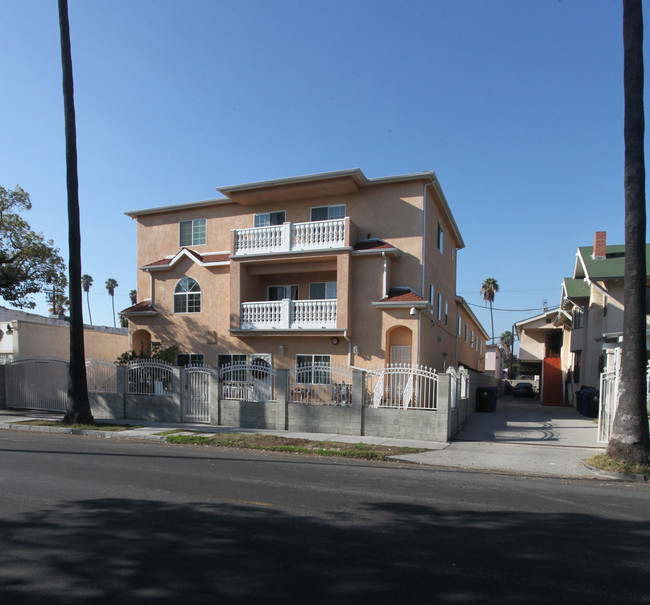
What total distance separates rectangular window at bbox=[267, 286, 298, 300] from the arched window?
3.17m

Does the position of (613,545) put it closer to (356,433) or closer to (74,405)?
(356,433)

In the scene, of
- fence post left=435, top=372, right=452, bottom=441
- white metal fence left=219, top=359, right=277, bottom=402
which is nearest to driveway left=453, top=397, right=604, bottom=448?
fence post left=435, top=372, right=452, bottom=441

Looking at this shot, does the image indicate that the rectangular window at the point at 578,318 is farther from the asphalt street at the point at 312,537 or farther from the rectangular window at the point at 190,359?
the asphalt street at the point at 312,537

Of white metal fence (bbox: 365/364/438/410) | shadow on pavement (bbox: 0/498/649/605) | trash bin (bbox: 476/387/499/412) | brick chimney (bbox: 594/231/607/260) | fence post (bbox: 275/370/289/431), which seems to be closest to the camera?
shadow on pavement (bbox: 0/498/649/605)

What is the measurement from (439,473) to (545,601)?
18.4 ft

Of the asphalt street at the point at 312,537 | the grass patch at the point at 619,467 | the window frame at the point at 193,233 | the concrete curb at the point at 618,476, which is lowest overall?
the concrete curb at the point at 618,476

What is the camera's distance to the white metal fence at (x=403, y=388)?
13305mm

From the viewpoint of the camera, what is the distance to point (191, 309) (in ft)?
73.3

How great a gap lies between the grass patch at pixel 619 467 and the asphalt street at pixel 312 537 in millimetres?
655

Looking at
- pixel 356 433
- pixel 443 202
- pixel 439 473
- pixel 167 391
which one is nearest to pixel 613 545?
pixel 439 473

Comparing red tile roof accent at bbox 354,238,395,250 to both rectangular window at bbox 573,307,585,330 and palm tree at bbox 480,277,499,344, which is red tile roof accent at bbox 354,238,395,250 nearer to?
rectangular window at bbox 573,307,585,330

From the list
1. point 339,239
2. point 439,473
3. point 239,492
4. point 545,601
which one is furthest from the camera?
point 339,239

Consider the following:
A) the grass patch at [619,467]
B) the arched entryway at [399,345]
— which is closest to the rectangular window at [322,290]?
the arched entryway at [399,345]

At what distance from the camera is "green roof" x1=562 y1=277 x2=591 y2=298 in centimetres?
2597
